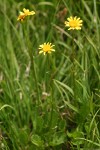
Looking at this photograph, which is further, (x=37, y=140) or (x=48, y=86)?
(x=48, y=86)

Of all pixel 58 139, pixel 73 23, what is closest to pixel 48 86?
pixel 58 139

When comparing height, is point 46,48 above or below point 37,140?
above

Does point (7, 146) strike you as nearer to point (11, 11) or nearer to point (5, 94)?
point (5, 94)

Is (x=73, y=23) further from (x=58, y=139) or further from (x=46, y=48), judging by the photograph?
(x=58, y=139)

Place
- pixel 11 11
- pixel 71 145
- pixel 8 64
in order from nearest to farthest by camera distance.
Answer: pixel 71 145
pixel 8 64
pixel 11 11

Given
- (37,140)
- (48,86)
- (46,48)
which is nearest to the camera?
(46,48)

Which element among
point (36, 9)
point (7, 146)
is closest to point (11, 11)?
point (36, 9)

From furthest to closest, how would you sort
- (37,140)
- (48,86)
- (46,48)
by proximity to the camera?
(48,86), (37,140), (46,48)

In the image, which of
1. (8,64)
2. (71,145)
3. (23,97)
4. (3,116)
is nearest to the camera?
(71,145)

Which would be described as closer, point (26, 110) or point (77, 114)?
point (77, 114)
